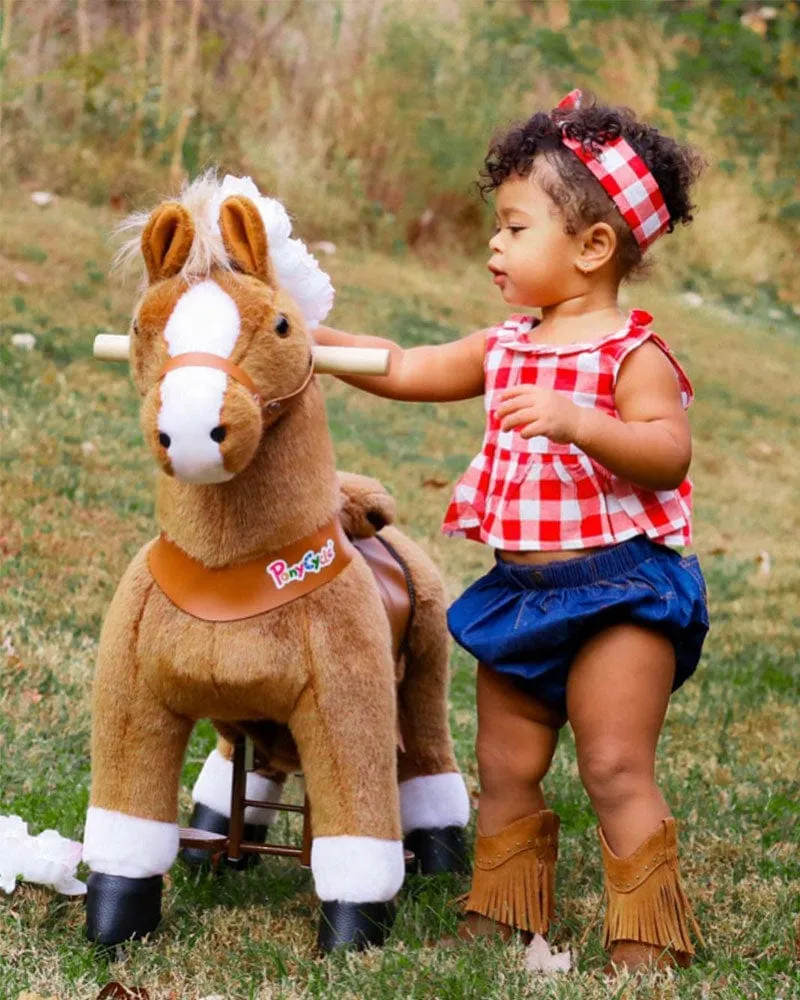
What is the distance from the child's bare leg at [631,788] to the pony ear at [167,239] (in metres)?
0.96

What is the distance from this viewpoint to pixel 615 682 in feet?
8.27

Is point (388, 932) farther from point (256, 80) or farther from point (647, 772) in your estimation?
point (256, 80)

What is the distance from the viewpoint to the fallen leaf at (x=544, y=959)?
2557 millimetres

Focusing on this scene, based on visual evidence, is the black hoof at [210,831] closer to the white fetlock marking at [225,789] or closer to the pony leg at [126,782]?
the white fetlock marking at [225,789]

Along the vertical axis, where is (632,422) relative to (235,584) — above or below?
above

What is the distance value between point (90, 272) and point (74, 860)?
5170 millimetres

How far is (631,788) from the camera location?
8.33ft

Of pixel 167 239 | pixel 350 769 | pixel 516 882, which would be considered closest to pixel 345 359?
pixel 167 239

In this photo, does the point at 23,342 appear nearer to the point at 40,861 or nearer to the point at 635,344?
the point at 40,861

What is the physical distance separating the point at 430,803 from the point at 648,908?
26.0 inches

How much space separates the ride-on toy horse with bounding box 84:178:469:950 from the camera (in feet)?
7.73

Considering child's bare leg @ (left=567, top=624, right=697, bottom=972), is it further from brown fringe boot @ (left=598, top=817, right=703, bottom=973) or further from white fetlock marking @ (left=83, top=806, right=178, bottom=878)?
white fetlock marking @ (left=83, top=806, right=178, bottom=878)

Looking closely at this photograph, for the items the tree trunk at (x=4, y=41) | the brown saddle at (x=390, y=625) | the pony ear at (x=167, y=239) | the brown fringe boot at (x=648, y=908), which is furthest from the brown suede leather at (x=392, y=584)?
the tree trunk at (x=4, y=41)

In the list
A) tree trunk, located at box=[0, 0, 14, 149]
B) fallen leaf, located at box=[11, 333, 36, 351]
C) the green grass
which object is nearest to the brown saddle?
the green grass
